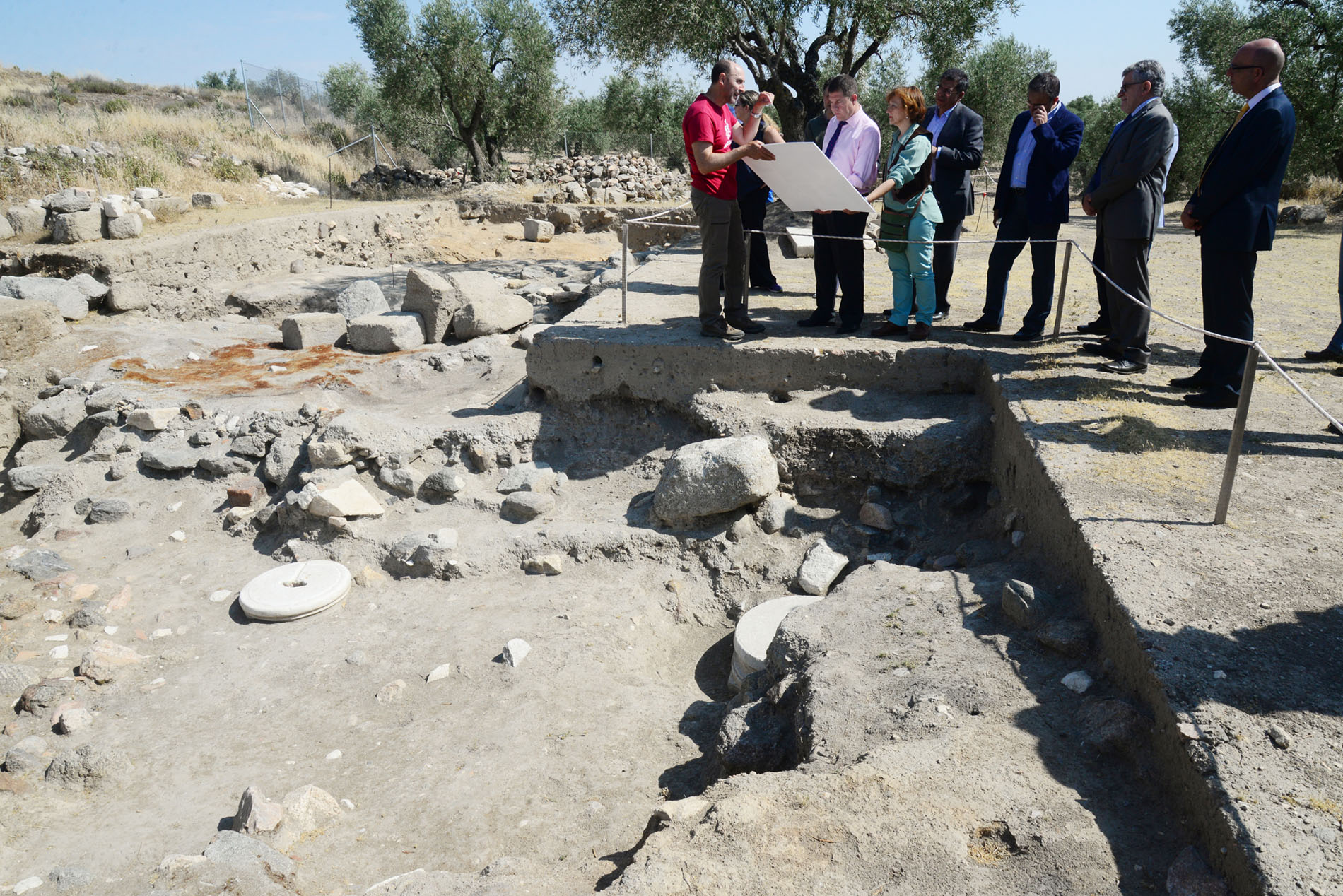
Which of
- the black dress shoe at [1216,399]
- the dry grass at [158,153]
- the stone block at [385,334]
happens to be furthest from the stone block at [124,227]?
the black dress shoe at [1216,399]

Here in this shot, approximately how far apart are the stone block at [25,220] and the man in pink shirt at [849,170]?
11.9 metres

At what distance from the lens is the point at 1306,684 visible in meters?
2.52

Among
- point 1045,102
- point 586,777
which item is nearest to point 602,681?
point 586,777

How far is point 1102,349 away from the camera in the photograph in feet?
18.3

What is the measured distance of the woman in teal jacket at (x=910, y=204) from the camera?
546cm

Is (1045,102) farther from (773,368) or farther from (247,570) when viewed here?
(247,570)

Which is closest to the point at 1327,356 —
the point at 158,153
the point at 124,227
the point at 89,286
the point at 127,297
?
the point at 127,297

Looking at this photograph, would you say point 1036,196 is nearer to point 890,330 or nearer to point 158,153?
point 890,330

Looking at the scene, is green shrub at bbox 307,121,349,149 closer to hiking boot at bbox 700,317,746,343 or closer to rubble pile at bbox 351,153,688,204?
rubble pile at bbox 351,153,688,204

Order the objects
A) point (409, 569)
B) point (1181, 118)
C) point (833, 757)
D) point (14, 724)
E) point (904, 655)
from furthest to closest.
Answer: point (1181, 118), point (409, 569), point (14, 724), point (904, 655), point (833, 757)

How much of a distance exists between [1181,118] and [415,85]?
19758mm

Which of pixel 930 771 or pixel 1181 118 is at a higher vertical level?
pixel 1181 118

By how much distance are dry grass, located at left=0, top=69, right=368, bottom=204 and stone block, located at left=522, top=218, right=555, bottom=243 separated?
205 inches

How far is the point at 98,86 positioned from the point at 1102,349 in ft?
142
